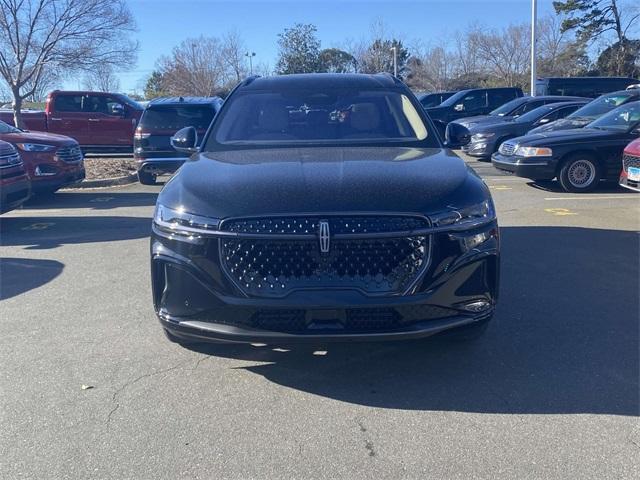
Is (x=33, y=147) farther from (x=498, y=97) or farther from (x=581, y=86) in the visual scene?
(x=581, y=86)

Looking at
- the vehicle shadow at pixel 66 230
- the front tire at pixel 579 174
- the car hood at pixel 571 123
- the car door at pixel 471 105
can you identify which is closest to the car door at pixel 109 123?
the vehicle shadow at pixel 66 230

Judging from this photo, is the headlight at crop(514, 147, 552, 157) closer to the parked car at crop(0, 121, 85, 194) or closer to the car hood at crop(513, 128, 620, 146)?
the car hood at crop(513, 128, 620, 146)

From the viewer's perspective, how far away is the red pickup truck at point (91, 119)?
17.7 meters

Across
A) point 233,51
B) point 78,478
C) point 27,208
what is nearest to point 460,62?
point 233,51

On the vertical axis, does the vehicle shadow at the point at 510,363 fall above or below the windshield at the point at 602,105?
below

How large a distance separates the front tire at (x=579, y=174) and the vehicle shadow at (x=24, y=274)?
8.15 m

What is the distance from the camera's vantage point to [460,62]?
4469 centimetres

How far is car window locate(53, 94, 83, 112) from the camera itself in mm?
17969

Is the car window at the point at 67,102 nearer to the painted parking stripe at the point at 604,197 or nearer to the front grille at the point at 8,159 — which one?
the front grille at the point at 8,159

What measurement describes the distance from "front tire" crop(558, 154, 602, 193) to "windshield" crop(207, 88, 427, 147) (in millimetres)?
6658

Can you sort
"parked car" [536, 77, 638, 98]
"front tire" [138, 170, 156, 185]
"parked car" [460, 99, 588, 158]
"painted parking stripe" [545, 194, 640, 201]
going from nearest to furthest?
"painted parking stripe" [545, 194, 640, 201]
"front tire" [138, 170, 156, 185]
"parked car" [460, 99, 588, 158]
"parked car" [536, 77, 638, 98]

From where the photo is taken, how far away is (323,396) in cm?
369

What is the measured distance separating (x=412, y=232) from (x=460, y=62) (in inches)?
1731

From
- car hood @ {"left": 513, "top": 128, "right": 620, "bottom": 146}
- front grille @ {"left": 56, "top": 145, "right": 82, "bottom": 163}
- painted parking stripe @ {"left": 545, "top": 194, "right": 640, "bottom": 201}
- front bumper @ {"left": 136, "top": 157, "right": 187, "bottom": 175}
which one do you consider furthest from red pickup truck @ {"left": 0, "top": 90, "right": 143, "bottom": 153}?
painted parking stripe @ {"left": 545, "top": 194, "right": 640, "bottom": 201}
